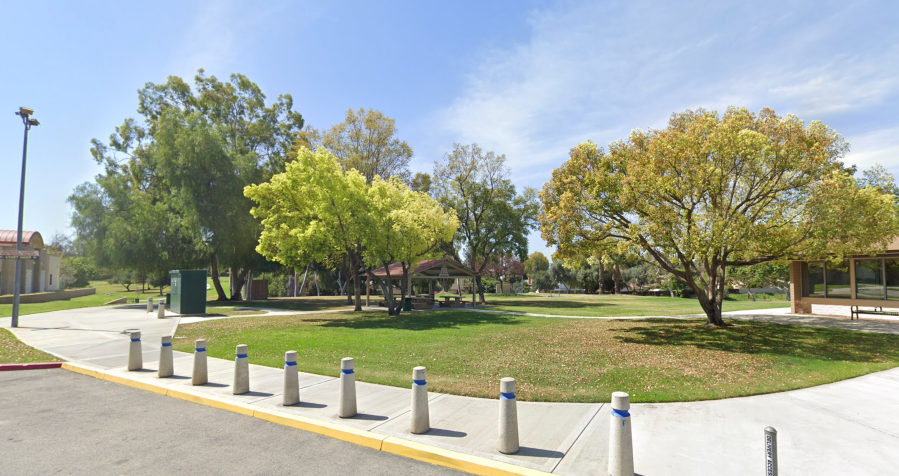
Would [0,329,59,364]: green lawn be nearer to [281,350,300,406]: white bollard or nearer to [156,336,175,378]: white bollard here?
[156,336,175,378]: white bollard

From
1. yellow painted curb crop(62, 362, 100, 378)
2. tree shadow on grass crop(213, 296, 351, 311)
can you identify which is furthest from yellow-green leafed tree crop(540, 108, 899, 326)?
tree shadow on grass crop(213, 296, 351, 311)

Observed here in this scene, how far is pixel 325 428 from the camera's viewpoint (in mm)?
6082

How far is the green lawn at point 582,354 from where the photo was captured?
822 cm

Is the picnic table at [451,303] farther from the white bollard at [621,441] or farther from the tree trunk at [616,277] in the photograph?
the white bollard at [621,441]

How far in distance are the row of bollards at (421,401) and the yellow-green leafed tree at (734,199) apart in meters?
9.87

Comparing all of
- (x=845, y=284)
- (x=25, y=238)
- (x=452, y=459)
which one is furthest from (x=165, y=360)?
(x=25, y=238)

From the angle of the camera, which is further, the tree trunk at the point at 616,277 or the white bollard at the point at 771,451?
the tree trunk at the point at 616,277

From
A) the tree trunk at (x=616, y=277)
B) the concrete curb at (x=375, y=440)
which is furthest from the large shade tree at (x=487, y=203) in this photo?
the concrete curb at (x=375, y=440)

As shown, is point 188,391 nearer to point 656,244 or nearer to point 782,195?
point 656,244

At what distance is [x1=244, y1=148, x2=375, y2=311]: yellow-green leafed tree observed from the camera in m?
21.3

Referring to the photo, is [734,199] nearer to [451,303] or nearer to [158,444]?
[158,444]

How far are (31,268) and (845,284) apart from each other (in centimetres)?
5297

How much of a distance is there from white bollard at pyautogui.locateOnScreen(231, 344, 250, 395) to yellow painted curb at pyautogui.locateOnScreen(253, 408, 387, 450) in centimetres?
113

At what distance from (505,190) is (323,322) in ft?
73.6
